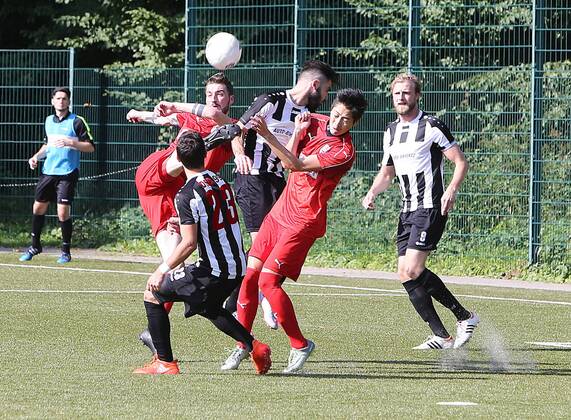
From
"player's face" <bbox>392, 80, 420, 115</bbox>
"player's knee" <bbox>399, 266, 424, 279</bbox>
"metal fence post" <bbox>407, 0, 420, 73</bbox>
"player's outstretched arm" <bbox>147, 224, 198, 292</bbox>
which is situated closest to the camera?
"player's outstretched arm" <bbox>147, 224, 198, 292</bbox>

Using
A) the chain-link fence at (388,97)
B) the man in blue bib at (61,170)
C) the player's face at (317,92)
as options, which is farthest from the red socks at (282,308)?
the man in blue bib at (61,170)

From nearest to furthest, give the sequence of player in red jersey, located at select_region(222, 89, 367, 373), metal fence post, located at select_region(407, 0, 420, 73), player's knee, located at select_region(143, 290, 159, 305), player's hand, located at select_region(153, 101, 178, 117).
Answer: player's knee, located at select_region(143, 290, 159, 305)
player in red jersey, located at select_region(222, 89, 367, 373)
player's hand, located at select_region(153, 101, 178, 117)
metal fence post, located at select_region(407, 0, 420, 73)

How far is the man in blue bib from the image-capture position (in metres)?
18.2

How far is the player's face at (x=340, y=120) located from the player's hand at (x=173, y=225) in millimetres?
1648

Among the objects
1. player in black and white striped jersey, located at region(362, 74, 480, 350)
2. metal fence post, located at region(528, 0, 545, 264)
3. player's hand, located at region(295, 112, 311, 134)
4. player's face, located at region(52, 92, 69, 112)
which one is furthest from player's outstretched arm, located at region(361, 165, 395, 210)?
player's face, located at region(52, 92, 69, 112)

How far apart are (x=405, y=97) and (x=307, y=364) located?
245cm

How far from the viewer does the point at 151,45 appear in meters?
24.4

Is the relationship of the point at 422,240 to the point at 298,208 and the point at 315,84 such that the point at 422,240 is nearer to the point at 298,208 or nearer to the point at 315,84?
the point at 315,84

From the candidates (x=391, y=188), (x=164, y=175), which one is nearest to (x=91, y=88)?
(x=391, y=188)

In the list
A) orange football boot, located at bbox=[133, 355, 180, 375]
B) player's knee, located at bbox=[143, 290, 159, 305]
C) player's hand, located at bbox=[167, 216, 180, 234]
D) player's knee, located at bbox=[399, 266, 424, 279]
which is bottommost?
orange football boot, located at bbox=[133, 355, 180, 375]

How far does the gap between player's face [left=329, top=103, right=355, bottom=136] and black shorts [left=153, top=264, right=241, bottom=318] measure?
1.45m

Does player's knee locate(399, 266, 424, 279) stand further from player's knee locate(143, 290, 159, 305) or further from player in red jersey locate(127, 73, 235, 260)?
player's knee locate(143, 290, 159, 305)

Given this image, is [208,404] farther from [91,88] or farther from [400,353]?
[91,88]

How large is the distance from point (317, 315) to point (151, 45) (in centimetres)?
1263
